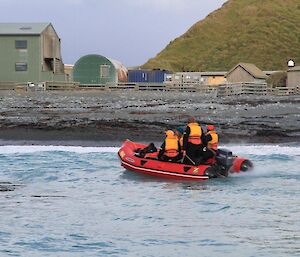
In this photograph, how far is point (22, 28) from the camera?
206ft

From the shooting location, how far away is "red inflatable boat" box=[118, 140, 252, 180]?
16781 millimetres

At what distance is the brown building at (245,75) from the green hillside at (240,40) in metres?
38.8

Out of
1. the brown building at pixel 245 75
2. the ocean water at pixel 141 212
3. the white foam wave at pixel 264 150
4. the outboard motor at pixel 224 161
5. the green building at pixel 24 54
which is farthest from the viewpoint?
the brown building at pixel 245 75

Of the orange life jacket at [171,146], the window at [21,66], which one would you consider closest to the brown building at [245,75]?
the window at [21,66]

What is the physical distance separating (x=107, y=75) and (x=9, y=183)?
169 ft

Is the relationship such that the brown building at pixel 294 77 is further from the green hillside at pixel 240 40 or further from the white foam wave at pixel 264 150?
the white foam wave at pixel 264 150

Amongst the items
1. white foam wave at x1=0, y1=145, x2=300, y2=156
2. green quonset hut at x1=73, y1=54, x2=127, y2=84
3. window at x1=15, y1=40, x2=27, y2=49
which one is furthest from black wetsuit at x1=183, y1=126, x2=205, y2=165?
green quonset hut at x1=73, y1=54, x2=127, y2=84

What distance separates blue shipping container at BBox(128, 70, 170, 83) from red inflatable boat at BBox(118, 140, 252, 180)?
57548mm

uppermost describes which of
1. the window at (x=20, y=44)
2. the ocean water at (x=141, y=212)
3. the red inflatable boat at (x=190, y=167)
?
the window at (x=20, y=44)

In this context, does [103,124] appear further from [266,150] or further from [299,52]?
[299,52]

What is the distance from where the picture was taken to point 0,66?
201 ft

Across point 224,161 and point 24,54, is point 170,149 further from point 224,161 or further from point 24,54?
point 24,54

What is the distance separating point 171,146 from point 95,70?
51249 millimetres

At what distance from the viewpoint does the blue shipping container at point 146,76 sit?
246 ft
